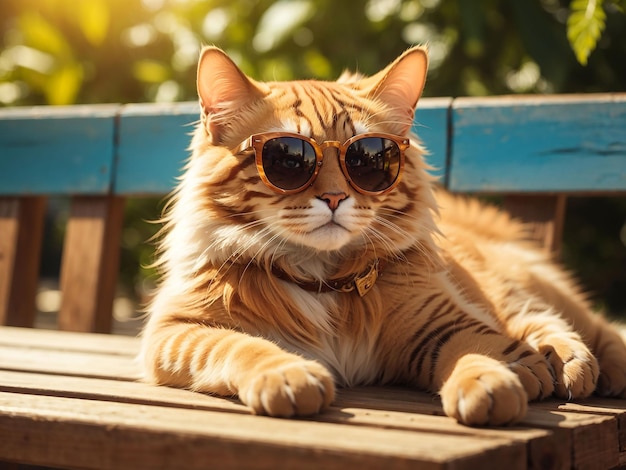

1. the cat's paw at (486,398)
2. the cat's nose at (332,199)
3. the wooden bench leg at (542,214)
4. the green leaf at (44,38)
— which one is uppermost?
the green leaf at (44,38)

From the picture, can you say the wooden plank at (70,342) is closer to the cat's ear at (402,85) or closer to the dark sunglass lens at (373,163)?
the dark sunglass lens at (373,163)

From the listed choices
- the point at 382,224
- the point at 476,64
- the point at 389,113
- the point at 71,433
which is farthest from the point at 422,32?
the point at 71,433

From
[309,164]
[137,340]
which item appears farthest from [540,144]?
[137,340]

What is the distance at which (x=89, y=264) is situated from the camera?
3.30 m

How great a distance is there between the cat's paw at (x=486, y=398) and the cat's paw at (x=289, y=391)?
271mm

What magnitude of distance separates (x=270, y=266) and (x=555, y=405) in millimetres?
835

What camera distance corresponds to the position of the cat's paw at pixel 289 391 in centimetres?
153

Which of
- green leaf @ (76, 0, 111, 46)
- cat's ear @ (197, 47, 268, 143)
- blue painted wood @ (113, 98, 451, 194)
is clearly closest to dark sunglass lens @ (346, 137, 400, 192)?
cat's ear @ (197, 47, 268, 143)

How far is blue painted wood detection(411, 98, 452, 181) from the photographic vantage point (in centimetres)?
292

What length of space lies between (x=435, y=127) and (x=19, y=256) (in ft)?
6.74

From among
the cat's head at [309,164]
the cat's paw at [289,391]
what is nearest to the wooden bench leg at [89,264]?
the cat's head at [309,164]

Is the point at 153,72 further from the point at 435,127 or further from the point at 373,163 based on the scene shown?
the point at 373,163

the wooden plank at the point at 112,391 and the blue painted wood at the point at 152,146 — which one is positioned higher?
the blue painted wood at the point at 152,146

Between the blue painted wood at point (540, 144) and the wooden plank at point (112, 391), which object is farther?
the blue painted wood at point (540, 144)
